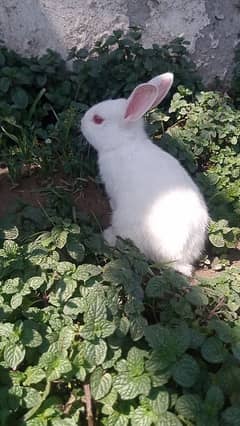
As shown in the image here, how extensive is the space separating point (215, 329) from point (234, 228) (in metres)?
0.99

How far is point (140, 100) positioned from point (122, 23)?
1488 mm

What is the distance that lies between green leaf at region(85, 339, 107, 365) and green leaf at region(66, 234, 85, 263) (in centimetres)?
47

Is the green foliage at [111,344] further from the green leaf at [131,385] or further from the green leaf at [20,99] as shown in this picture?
the green leaf at [20,99]

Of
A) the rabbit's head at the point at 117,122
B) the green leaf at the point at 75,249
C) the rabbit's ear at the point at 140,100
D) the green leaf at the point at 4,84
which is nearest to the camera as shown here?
the green leaf at the point at 75,249

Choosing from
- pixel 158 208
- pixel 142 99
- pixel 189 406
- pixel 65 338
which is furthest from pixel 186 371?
pixel 142 99

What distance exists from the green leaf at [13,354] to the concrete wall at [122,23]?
2.71 meters

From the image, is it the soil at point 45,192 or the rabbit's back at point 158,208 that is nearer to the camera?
the rabbit's back at point 158,208

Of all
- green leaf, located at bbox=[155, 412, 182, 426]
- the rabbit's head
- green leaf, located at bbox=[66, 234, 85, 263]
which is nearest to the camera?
green leaf, located at bbox=[155, 412, 182, 426]

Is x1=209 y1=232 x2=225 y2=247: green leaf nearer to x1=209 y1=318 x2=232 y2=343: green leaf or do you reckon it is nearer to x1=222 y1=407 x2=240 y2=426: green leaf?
x1=209 y1=318 x2=232 y2=343: green leaf

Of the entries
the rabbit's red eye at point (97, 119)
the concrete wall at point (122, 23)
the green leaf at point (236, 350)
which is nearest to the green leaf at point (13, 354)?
the green leaf at point (236, 350)

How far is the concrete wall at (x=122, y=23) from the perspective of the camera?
4.61 metres

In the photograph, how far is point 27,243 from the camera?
10.3ft

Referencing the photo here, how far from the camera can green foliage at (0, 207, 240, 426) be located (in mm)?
2465

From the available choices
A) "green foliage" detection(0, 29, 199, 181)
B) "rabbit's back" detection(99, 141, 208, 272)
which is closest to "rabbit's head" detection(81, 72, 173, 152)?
"rabbit's back" detection(99, 141, 208, 272)
